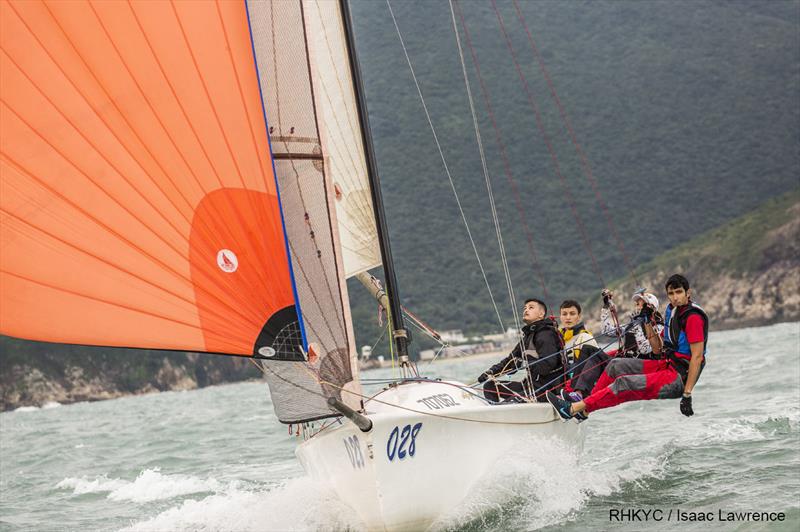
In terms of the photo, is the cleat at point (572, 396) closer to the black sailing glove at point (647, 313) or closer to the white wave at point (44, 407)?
the black sailing glove at point (647, 313)

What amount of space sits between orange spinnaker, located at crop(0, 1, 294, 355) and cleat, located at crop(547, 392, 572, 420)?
216 cm

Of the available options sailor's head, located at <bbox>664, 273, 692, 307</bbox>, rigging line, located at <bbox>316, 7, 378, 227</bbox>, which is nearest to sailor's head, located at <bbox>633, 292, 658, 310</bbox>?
sailor's head, located at <bbox>664, 273, 692, 307</bbox>

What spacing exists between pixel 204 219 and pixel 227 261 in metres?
0.26

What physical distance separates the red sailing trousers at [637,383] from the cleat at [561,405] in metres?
0.16

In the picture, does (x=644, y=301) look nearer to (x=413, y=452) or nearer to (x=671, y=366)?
(x=671, y=366)

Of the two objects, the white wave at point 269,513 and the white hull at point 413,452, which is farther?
the white wave at point 269,513

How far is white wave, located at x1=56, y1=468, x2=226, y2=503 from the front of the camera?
9.47 metres

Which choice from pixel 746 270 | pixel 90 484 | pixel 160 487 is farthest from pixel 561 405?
pixel 746 270

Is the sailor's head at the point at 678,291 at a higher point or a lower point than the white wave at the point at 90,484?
higher

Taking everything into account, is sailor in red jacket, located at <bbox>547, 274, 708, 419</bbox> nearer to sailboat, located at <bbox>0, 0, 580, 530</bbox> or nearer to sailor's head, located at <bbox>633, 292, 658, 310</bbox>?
sailor's head, located at <bbox>633, 292, 658, 310</bbox>

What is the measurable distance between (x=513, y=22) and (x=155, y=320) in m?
92.7

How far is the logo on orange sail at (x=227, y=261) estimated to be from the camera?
5.07 meters

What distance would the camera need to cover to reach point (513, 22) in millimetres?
93375

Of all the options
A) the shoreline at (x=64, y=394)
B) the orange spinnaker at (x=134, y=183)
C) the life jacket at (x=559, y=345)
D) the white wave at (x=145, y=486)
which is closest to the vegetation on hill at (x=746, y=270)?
the shoreline at (x=64, y=394)
